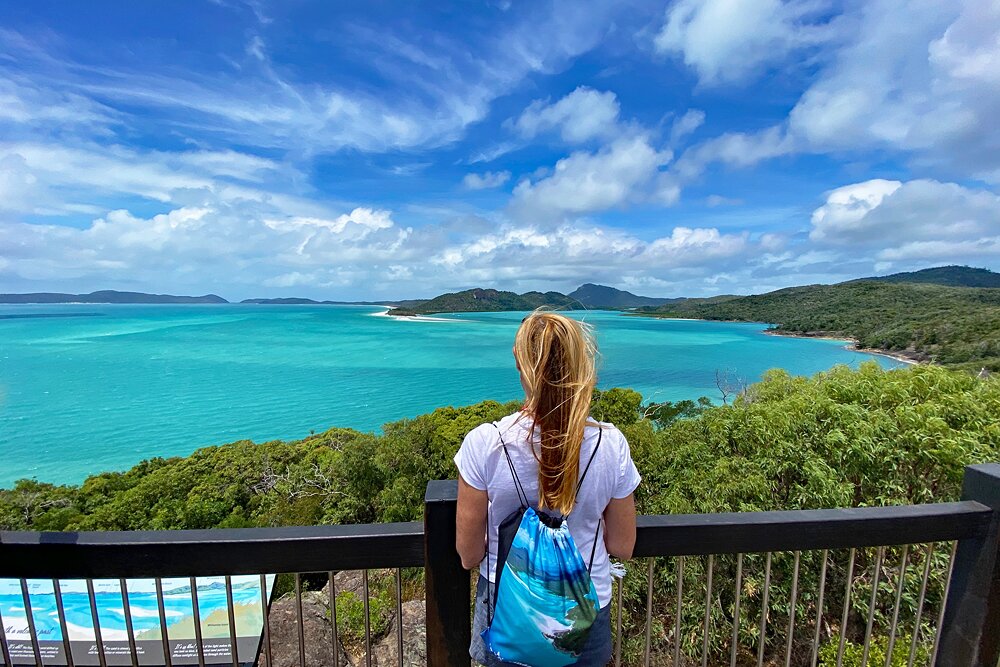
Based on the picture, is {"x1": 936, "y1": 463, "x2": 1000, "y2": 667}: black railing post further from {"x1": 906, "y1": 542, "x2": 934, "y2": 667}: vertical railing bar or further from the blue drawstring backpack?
the blue drawstring backpack

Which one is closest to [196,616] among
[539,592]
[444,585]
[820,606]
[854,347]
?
[444,585]

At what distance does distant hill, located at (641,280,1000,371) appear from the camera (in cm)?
3938

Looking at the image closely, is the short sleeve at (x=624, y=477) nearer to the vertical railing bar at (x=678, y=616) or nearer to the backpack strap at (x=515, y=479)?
the backpack strap at (x=515, y=479)

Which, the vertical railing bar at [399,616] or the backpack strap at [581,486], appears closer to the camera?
the backpack strap at [581,486]

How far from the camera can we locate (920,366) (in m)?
5.66

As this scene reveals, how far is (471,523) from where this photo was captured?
3.95ft

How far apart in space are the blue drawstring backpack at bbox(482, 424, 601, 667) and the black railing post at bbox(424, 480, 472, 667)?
0.62 feet

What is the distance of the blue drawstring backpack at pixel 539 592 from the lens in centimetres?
111

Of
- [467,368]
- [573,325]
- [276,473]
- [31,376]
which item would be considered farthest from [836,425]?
[31,376]

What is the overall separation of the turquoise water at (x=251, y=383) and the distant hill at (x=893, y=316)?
4507 millimetres

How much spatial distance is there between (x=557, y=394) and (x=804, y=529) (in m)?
1.00

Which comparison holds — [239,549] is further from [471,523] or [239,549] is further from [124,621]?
[124,621]

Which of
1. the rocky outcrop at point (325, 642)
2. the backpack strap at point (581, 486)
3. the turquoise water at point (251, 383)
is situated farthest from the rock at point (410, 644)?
the turquoise water at point (251, 383)

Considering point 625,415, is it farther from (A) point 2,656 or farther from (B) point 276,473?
(A) point 2,656
